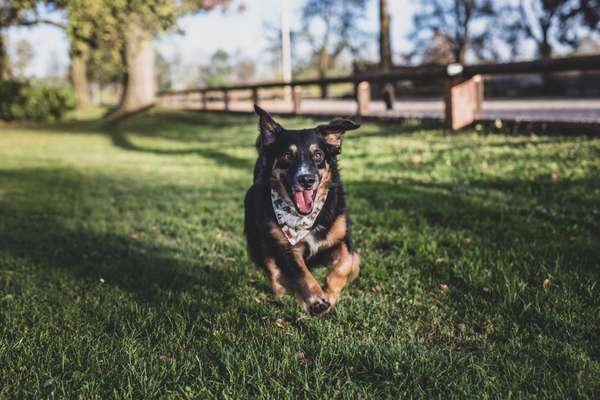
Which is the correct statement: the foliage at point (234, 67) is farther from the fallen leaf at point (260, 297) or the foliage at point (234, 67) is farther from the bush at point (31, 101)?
the fallen leaf at point (260, 297)

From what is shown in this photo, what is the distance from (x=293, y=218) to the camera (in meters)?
3.46

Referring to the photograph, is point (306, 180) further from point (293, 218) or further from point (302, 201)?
point (293, 218)

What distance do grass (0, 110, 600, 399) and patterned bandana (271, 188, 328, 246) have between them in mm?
608

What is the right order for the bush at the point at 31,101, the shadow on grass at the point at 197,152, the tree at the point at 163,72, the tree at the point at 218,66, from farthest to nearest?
the tree at the point at 163,72, the tree at the point at 218,66, the bush at the point at 31,101, the shadow on grass at the point at 197,152

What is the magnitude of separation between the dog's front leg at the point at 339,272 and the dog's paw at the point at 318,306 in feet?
0.50

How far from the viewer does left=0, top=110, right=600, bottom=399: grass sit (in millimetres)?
2676

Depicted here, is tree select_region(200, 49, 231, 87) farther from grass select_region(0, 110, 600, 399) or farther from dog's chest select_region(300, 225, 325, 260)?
dog's chest select_region(300, 225, 325, 260)

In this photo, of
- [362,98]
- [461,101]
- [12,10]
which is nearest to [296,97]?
[362,98]

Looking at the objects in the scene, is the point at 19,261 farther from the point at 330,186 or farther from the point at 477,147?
the point at 477,147

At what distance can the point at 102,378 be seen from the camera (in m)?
2.72

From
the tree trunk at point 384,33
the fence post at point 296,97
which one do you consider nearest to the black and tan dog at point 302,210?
the fence post at point 296,97

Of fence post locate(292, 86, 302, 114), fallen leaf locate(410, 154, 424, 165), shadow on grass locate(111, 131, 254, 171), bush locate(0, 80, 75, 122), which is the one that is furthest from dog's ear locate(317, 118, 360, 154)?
bush locate(0, 80, 75, 122)

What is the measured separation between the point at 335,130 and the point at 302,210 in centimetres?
75

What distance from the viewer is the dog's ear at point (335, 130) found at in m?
3.69
